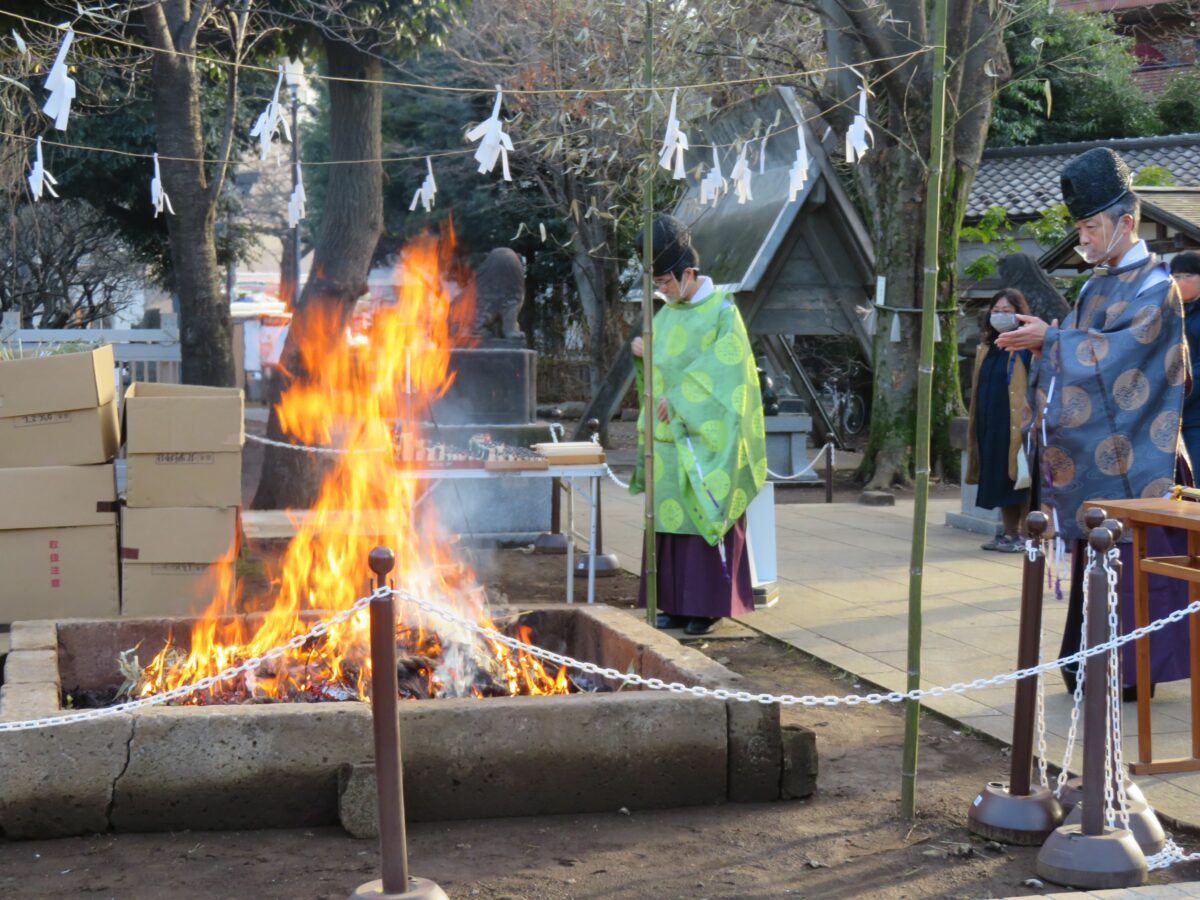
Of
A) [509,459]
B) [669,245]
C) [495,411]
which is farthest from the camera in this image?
[495,411]

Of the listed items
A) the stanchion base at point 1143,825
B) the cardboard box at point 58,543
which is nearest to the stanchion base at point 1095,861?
the stanchion base at point 1143,825

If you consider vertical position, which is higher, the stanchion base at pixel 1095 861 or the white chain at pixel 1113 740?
the white chain at pixel 1113 740

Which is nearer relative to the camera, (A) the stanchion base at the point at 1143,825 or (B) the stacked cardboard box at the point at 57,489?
(A) the stanchion base at the point at 1143,825

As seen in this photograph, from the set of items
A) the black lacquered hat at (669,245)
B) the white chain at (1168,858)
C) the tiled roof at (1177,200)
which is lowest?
the white chain at (1168,858)

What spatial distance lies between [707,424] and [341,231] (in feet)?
15.5

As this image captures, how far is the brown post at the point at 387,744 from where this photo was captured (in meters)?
3.63

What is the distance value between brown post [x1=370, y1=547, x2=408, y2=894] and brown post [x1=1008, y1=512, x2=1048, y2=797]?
1837mm

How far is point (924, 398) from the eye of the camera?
4.41 m

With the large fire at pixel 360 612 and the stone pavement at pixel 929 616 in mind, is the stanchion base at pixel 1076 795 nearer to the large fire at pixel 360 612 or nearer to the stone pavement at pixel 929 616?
the stone pavement at pixel 929 616

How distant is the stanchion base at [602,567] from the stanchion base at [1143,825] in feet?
16.3

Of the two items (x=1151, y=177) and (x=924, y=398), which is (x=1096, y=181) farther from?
(x=1151, y=177)

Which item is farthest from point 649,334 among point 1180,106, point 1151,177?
point 1180,106

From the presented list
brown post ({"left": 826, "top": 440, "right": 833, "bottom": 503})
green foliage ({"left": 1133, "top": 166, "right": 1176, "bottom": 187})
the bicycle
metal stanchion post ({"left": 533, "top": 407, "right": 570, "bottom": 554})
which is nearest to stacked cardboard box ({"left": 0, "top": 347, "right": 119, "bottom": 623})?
metal stanchion post ({"left": 533, "top": 407, "right": 570, "bottom": 554})

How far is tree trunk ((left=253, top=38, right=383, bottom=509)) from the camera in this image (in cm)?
1080
